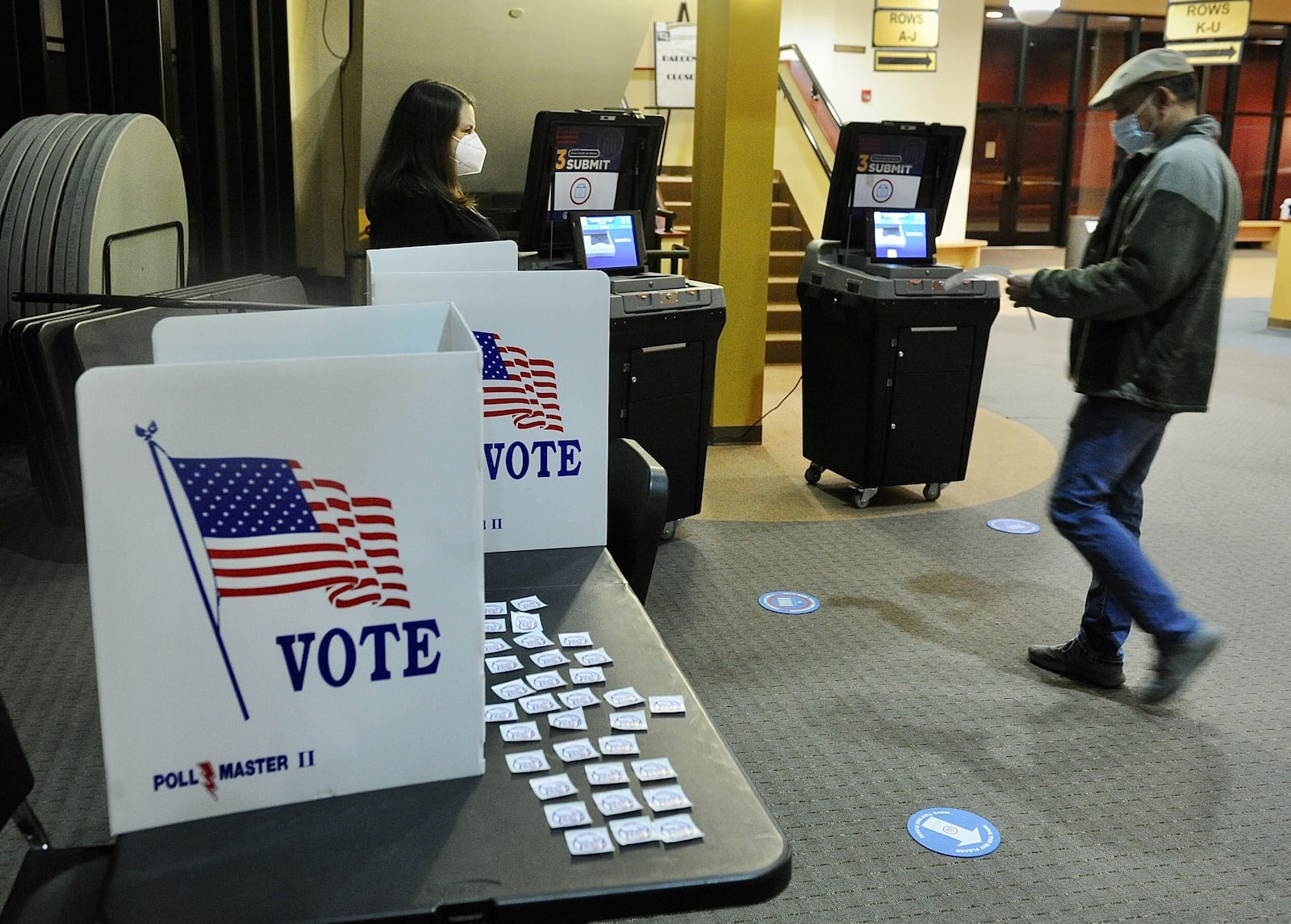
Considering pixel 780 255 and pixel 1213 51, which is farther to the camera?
pixel 1213 51

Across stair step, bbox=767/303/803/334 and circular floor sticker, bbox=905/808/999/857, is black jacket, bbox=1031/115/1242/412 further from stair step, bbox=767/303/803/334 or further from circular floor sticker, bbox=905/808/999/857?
stair step, bbox=767/303/803/334

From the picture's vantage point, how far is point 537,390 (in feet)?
5.69

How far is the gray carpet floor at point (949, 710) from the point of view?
217 cm

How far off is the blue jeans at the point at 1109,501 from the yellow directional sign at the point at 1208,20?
9.45 meters

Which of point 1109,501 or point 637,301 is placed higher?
point 637,301

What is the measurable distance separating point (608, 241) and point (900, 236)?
4.06ft

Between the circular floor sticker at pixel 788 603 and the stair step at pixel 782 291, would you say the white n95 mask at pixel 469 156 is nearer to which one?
the circular floor sticker at pixel 788 603

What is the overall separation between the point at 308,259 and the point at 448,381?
6.09m

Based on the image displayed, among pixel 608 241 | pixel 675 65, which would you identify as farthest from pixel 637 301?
pixel 675 65

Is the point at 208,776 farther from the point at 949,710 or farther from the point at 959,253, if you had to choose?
the point at 959,253

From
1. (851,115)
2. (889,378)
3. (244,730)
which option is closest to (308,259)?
(889,378)

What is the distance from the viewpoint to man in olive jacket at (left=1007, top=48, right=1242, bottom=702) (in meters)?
2.57

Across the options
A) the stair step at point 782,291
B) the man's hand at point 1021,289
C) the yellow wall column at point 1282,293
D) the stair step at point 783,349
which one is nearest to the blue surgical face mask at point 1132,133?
the man's hand at point 1021,289

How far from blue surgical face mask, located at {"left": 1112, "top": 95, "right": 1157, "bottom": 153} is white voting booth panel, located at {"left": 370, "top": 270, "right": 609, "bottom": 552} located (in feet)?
5.69
